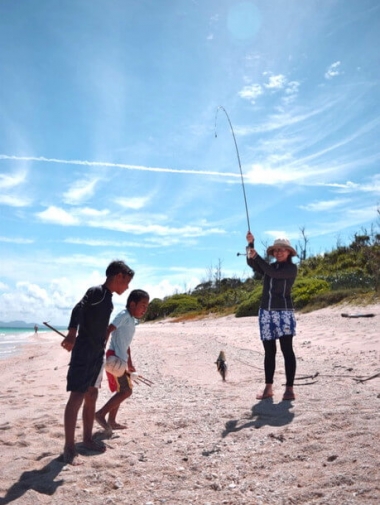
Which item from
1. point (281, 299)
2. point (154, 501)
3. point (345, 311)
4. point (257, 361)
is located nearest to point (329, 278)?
point (345, 311)

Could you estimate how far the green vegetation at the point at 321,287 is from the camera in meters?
17.4

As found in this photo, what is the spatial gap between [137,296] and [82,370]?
98 centimetres

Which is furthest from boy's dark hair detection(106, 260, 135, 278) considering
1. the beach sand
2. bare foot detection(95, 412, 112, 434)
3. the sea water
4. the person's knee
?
the sea water

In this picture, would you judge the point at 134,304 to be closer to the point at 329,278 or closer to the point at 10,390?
the point at 10,390

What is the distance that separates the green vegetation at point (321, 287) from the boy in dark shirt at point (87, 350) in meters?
12.9

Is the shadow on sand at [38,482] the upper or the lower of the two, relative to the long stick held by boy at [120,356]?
lower

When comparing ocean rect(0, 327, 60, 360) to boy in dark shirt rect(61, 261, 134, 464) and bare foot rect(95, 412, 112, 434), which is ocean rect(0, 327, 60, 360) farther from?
boy in dark shirt rect(61, 261, 134, 464)

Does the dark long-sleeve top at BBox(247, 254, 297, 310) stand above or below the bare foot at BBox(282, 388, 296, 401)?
above

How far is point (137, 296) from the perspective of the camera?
4.45 m

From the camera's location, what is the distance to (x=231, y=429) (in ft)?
13.8

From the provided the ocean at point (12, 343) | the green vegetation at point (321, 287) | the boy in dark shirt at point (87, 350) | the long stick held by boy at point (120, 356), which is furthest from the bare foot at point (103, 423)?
the ocean at point (12, 343)

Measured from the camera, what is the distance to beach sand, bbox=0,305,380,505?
2902mm

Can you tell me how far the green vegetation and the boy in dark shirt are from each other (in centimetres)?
1287

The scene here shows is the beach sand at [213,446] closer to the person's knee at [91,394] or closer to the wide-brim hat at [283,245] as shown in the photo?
the person's knee at [91,394]
